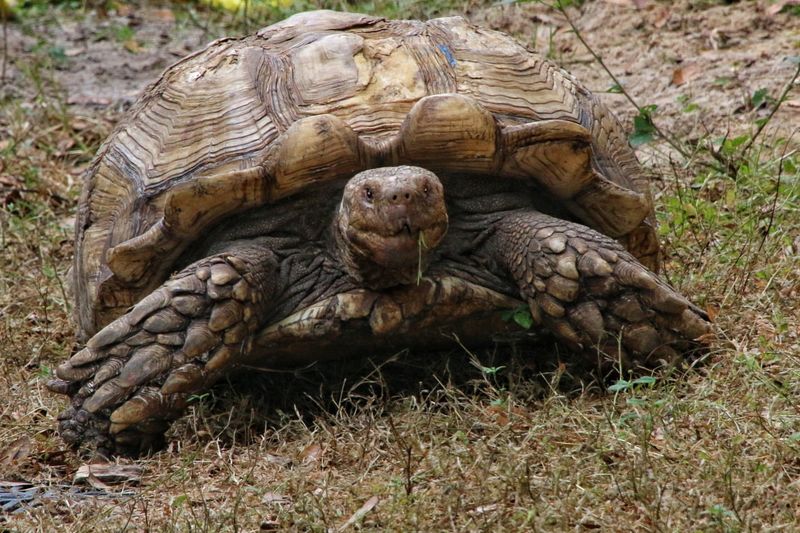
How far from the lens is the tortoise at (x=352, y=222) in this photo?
3926 mm

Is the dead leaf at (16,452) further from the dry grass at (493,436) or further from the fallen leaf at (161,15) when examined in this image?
the fallen leaf at (161,15)

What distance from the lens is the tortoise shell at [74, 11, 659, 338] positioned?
4031 millimetres

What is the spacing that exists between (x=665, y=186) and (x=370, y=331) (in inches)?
94.1

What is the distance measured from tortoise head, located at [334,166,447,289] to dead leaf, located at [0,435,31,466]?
4.15ft

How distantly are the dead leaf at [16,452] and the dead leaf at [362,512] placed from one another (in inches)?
54.3

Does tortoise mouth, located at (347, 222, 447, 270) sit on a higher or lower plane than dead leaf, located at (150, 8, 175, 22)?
higher

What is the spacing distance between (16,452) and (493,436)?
1.63 meters

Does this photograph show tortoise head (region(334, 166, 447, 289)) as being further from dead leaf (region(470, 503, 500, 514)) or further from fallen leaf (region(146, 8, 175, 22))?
fallen leaf (region(146, 8, 175, 22))

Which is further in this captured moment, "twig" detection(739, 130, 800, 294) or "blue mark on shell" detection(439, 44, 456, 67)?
"twig" detection(739, 130, 800, 294)

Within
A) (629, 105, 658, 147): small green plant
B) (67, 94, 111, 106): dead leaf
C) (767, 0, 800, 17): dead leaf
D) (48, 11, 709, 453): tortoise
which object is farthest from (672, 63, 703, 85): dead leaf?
(67, 94, 111, 106): dead leaf

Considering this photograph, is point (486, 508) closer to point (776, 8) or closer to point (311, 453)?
point (311, 453)

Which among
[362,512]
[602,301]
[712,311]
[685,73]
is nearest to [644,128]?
[712,311]

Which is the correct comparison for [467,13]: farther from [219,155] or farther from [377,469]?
[377,469]

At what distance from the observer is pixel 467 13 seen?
27.7 feet
